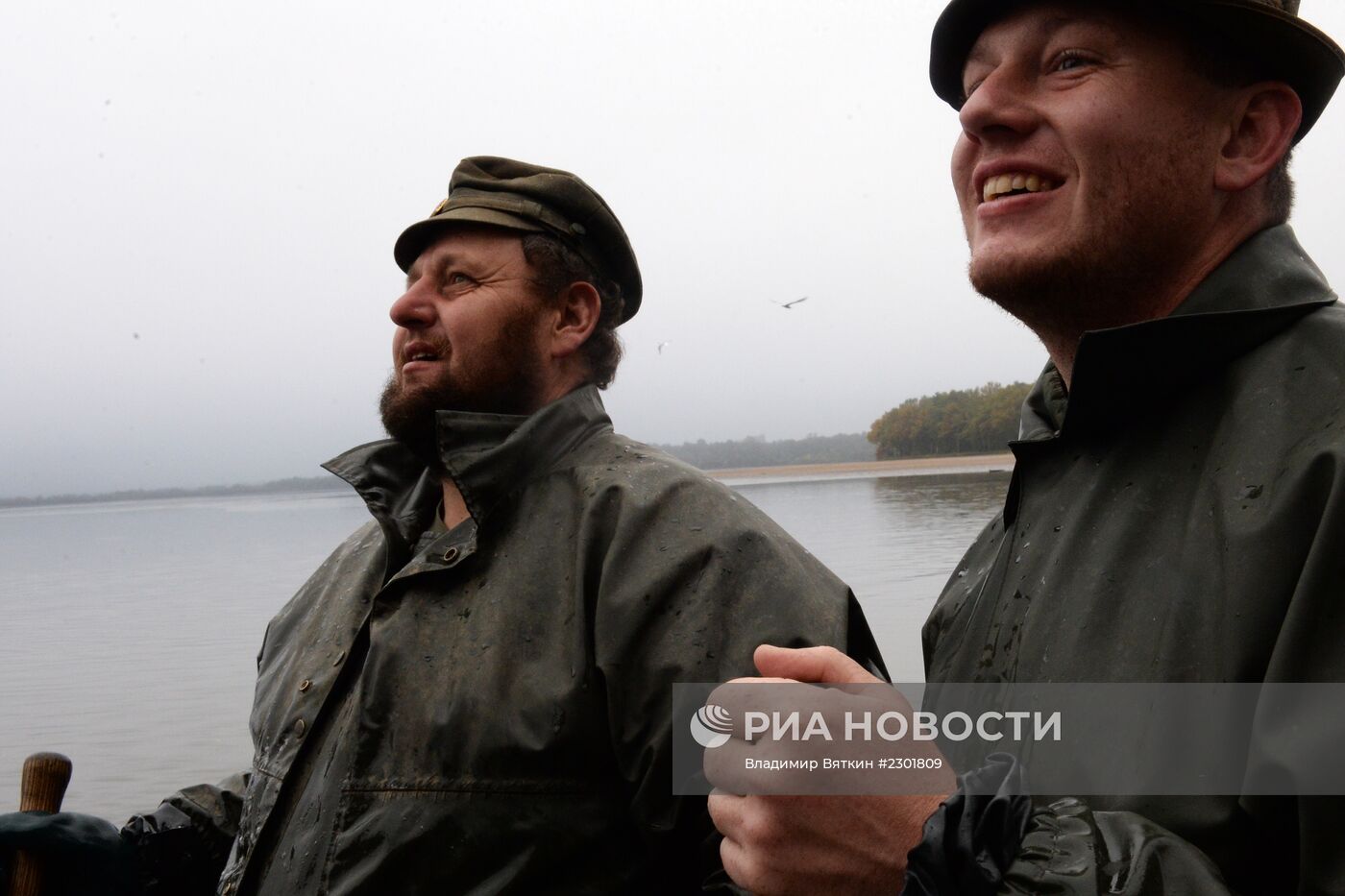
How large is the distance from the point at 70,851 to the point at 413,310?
1877mm

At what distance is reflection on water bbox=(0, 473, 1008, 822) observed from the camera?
29.1ft

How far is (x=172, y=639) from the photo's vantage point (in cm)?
1477

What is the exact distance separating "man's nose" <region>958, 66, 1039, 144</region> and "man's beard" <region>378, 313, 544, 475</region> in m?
1.97

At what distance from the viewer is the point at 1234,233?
5.63ft

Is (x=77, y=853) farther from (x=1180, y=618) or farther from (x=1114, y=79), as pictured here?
(x=1114, y=79)

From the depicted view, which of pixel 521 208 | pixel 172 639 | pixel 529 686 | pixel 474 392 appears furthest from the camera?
pixel 172 639

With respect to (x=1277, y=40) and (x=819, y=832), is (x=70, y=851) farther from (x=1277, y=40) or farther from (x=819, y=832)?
(x=1277, y=40)

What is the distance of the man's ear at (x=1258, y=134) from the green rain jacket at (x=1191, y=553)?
105mm

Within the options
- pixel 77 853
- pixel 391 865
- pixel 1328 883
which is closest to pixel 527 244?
pixel 391 865

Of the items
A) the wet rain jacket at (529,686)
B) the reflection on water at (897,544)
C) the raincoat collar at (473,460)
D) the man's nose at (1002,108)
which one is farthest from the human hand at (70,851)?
the reflection on water at (897,544)

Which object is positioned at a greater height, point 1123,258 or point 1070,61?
point 1070,61

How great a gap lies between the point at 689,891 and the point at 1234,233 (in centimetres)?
196

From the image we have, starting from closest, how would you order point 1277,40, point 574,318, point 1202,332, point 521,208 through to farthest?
1. point 1202,332
2. point 1277,40
3. point 521,208
4. point 574,318

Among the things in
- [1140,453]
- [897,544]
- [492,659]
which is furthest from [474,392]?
[897,544]
